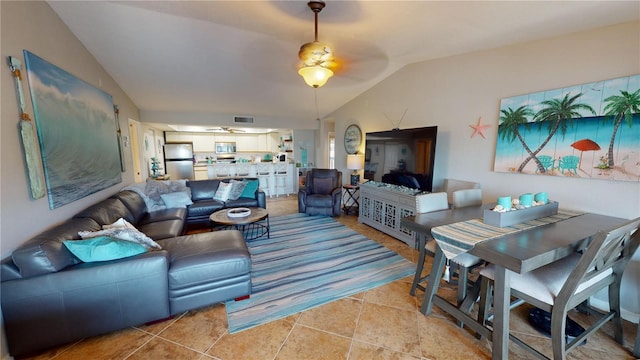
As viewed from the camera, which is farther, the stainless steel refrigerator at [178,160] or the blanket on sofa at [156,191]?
the stainless steel refrigerator at [178,160]

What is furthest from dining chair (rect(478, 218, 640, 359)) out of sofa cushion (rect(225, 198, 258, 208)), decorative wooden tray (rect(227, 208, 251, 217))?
sofa cushion (rect(225, 198, 258, 208))

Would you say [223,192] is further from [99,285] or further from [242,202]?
[99,285]

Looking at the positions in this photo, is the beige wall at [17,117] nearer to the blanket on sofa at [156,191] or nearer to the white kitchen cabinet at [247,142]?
the blanket on sofa at [156,191]

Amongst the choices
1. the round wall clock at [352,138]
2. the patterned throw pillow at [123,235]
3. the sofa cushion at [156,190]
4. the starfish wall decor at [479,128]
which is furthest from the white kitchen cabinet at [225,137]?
the starfish wall decor at [479,128]

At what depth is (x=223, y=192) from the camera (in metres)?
4.18

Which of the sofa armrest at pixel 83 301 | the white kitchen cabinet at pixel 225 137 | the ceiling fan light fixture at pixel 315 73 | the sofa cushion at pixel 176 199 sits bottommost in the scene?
the sofa armrest at pixel 83 301

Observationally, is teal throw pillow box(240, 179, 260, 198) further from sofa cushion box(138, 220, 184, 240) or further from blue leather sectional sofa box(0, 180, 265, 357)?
blue leather sectional sofa box(0, 180, 265, 357)

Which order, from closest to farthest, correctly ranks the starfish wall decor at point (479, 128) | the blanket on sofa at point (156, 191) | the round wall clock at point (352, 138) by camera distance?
the starfish wall decor at point (479, 128), the blanket on sofa at point (156, 191), the round wall clock at point (352, 138)

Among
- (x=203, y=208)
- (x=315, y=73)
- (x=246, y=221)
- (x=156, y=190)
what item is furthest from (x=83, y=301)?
(x=315, y=73)

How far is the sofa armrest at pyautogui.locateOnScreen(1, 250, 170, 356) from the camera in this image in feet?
4.64

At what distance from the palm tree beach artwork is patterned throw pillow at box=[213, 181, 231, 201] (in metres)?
4.03

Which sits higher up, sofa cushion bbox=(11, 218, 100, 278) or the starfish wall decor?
the starfish wall decor

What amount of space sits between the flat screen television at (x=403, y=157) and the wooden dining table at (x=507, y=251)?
143 cm

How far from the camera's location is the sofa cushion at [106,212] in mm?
2232
